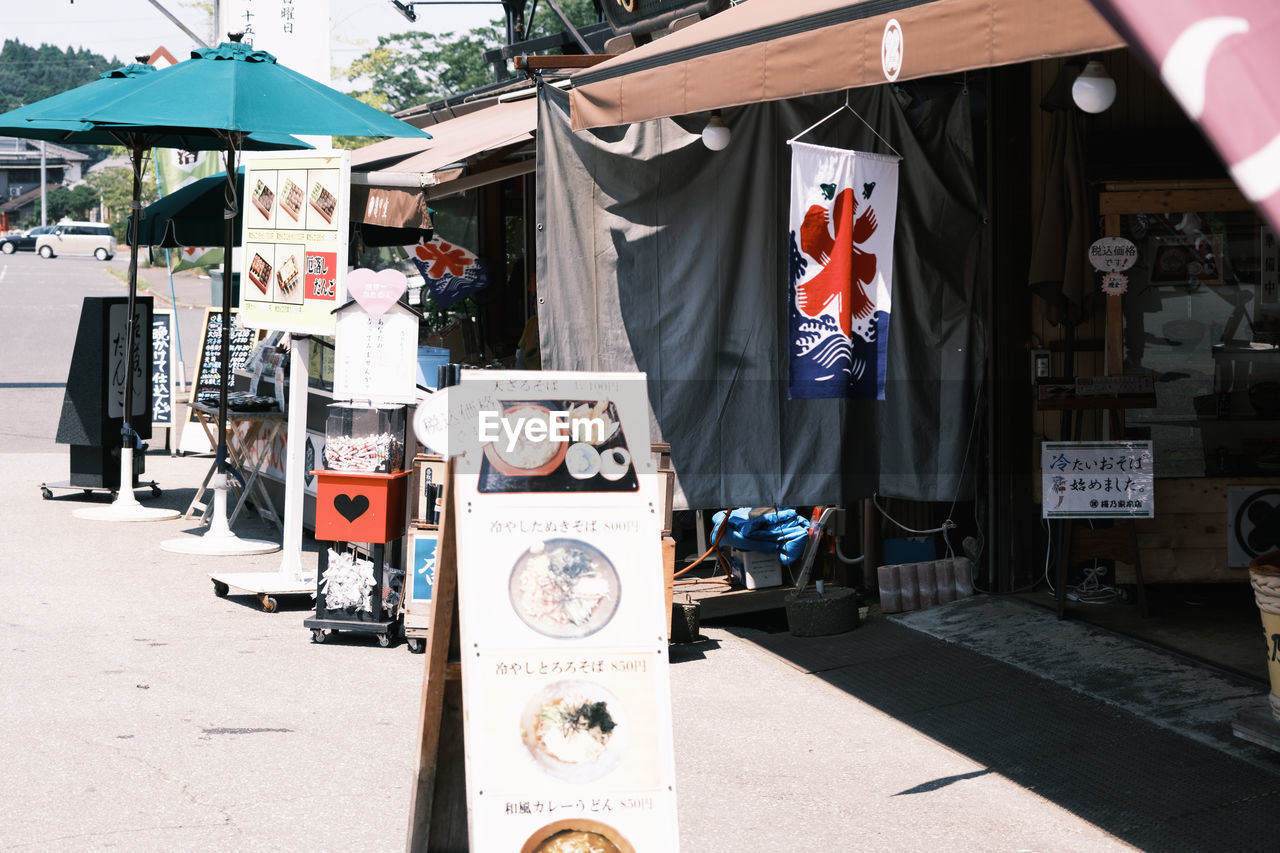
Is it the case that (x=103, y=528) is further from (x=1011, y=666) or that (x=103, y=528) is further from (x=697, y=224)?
(x=1011, y=666)

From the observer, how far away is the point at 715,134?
718 cm

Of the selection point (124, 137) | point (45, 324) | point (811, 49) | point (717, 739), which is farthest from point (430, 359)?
point (45, 324)

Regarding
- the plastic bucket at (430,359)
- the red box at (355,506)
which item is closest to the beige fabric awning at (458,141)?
the plastic bucket at (430,359)

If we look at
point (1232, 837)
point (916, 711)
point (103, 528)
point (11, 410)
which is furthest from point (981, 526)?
point (11, 410)

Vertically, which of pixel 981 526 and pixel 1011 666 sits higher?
pixel 981 526

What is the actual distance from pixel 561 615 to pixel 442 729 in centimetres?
61

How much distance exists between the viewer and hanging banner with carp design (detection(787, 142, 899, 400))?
21.1 ft

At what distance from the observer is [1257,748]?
5492 millimetres

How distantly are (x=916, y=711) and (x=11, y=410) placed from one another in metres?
15.5

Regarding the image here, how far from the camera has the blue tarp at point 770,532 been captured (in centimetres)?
838

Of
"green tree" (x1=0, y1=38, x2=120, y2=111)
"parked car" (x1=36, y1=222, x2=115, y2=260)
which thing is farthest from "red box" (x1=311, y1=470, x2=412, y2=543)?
"green tree" (x1=0, y1=38, x2=120, y2=111)

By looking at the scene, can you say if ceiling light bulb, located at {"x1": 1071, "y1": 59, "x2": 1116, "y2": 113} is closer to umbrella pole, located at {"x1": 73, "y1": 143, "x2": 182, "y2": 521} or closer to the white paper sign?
the white paper sign

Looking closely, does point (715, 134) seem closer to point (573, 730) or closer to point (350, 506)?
point (350, 506)

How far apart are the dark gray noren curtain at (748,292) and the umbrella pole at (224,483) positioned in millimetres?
2893
